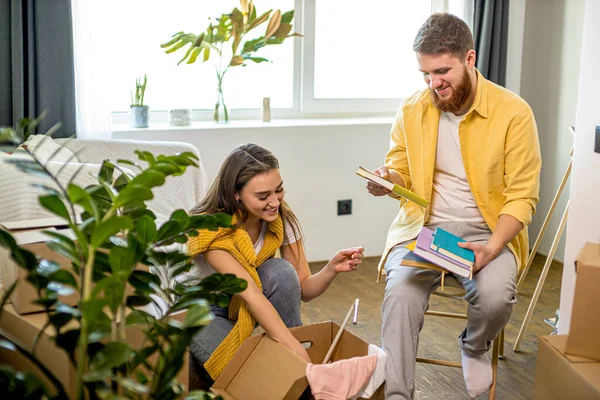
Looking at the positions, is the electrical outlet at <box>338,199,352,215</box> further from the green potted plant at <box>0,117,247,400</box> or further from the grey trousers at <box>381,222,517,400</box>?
the green potted plant at <box>0,117,247,400</box>

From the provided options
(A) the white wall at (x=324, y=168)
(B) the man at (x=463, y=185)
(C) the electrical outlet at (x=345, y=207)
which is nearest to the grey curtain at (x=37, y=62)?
(A) the white wall at (x=324, y=168)

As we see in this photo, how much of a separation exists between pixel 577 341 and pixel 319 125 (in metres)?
2.32

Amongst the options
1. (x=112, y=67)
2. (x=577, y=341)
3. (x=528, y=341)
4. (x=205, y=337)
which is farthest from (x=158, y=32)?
(x=577, y=341)

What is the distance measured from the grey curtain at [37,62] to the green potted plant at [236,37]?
0.47 meters

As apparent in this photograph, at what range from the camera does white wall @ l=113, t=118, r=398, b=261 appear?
356 centimetres

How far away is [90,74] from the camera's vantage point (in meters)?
3.21

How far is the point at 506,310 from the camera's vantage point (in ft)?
6.77

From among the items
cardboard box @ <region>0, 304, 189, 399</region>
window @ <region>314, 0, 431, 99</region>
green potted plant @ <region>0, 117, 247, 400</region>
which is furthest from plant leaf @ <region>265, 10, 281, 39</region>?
green potted plant @ <region>0, 117, 247, 400</region>

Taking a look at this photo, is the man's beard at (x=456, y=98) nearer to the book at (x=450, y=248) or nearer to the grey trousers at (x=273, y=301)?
the book at (x=450, y=248)

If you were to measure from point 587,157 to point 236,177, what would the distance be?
1.18 m

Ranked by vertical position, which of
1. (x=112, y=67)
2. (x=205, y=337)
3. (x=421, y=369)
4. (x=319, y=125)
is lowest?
(x=421, y=369)

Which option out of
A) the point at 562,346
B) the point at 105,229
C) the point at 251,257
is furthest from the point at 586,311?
the point at 105,229

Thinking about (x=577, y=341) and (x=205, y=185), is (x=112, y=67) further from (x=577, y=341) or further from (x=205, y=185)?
(x=577, y=341)

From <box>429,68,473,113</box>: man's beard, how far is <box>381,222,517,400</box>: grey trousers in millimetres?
478
